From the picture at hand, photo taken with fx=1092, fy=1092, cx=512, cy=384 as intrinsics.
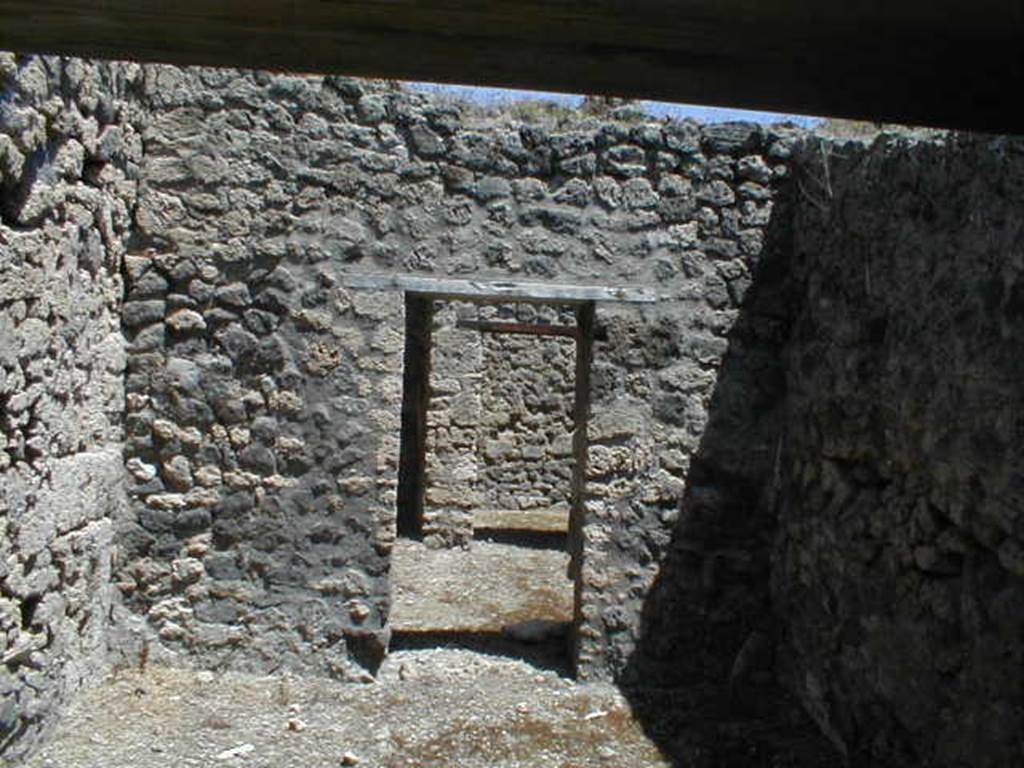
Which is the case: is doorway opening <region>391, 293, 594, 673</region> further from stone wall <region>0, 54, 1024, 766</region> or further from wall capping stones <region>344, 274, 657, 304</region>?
stone wall <region>0, 54, 1024, 766</region>

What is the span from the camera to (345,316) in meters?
5.12

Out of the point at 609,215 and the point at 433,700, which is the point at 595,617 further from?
the point at 609,215

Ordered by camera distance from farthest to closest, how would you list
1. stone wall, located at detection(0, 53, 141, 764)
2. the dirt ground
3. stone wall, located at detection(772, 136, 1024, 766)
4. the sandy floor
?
the sandy floor < the dirt ground < stone wall, located at detection(0, 53, 141, 764) < stone wall, located at detection(772, 136, 1024, 766)

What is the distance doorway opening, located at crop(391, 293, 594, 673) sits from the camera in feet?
19.7

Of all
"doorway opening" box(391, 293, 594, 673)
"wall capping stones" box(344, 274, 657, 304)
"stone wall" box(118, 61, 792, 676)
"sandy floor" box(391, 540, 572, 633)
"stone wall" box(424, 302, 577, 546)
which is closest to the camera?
"stone wall" box(118, 61, 792, 676)

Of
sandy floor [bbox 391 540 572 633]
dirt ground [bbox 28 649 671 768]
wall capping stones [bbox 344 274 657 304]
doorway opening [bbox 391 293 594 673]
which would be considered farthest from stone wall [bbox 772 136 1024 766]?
sandy floor [bbox 391 540 572 633]

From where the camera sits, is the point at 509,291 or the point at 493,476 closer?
the point at 509,291

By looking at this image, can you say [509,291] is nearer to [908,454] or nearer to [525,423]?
[908,454]

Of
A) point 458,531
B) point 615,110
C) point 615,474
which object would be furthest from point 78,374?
point 458,531

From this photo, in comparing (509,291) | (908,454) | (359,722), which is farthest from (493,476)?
(908,454)

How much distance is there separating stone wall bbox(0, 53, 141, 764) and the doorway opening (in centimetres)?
152

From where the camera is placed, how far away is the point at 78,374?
4383 mm

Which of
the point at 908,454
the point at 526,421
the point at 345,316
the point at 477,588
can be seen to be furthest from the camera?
the point at 526,421

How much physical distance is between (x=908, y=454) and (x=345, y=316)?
256 centimetres
